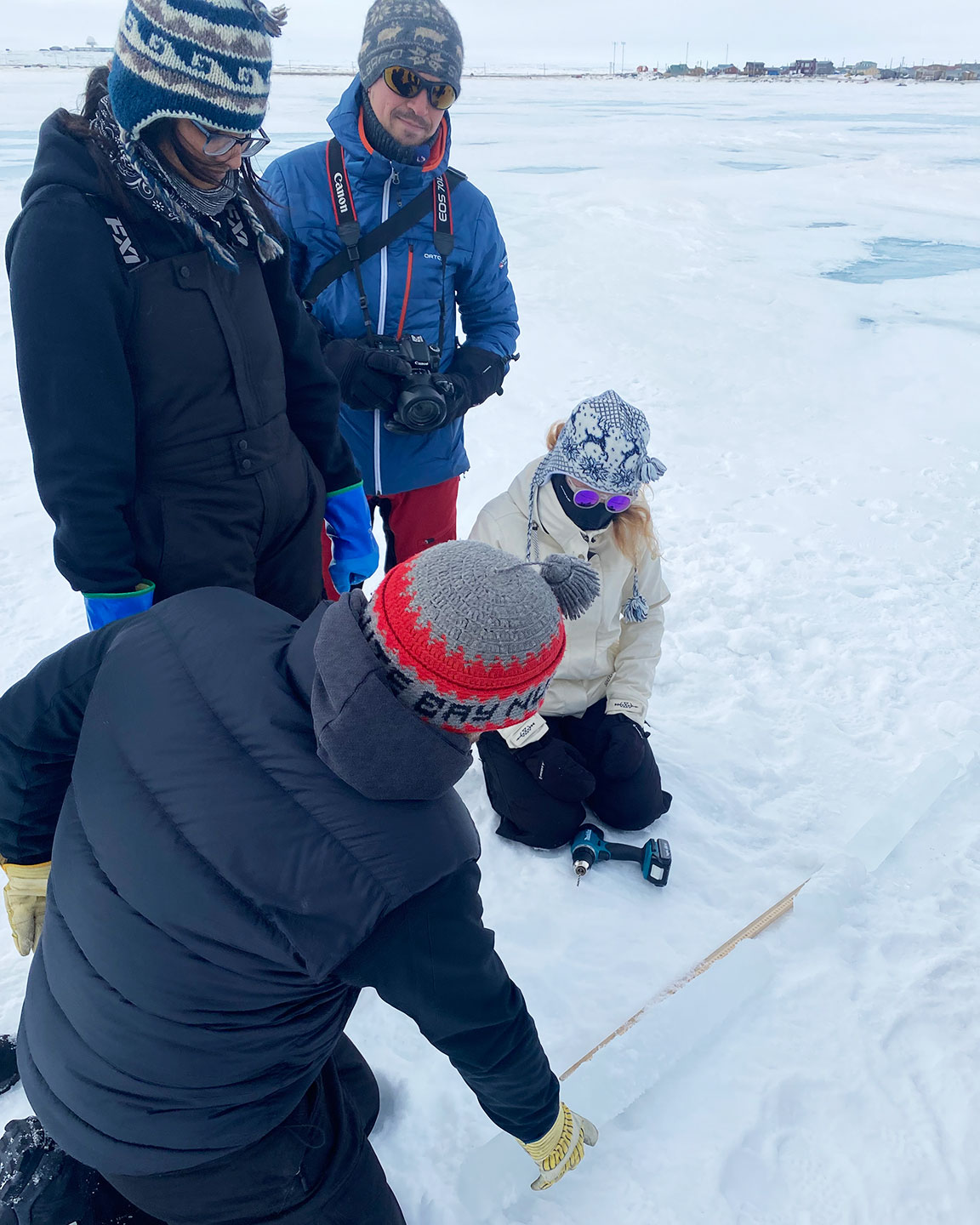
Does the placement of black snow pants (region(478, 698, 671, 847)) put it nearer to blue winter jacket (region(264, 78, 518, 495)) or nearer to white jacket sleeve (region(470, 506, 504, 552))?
white jacket sleeve (region(470, 506, 504, 552))

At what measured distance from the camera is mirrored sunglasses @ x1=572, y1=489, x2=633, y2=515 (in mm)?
2123

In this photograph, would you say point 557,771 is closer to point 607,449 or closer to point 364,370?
point 607,449

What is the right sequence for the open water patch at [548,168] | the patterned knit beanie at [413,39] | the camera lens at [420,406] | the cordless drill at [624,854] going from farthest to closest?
the open water patch at [548,168] → the camera lens at [420,406] → the cordless drill at [624,854] → the patterned knit beanie at [413,39]

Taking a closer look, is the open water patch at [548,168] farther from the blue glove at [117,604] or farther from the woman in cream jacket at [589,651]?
the blue glove at [117,604]

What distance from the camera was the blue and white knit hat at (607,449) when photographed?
2.07m

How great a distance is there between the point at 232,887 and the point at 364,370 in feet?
5.23

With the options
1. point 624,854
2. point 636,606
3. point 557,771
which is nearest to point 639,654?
point 636,606

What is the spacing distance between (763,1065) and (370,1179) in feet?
2.91

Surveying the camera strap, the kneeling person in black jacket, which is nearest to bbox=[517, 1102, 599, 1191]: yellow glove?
the kneeling person in black jacket

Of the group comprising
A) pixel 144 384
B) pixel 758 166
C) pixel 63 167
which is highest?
pixel 758 166

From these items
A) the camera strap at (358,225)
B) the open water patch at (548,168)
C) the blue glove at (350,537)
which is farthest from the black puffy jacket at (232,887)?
the open water patch at (548,168)

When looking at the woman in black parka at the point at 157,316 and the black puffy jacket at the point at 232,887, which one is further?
the woman in black parka at the point at 157,316

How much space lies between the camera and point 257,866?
37.5 inches

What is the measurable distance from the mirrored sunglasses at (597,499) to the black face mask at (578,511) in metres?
0.03
